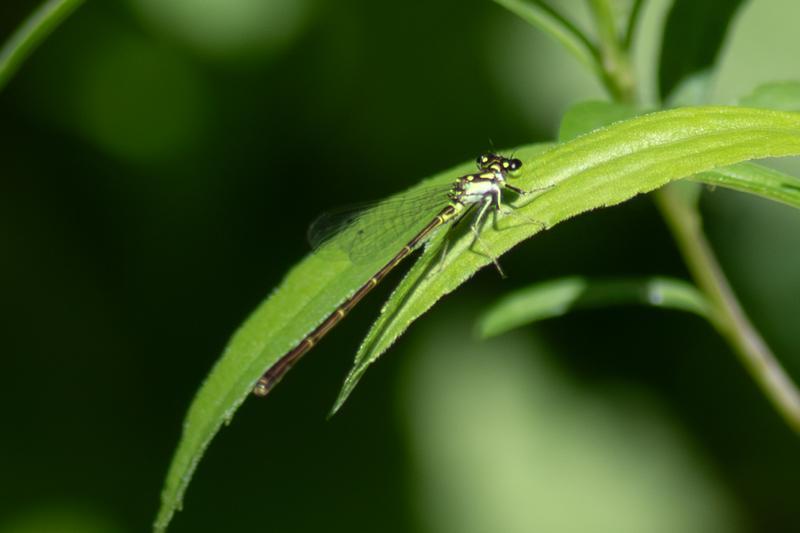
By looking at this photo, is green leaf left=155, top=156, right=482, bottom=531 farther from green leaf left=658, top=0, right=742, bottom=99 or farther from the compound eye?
green leaf left=658, top=0, right=742, bottom=99

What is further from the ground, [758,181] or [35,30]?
[758,181]

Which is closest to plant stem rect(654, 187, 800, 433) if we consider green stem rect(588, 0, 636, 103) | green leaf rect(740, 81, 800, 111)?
green stem rect(588, 0, 636, 103)

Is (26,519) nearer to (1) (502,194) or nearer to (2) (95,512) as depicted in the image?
(2) (95,512)

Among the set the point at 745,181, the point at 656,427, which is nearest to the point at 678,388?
the point at 656,427

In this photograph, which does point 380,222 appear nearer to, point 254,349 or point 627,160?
point 254,349

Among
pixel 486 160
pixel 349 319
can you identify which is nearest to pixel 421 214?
pixel 486 160

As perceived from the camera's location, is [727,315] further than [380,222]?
No
